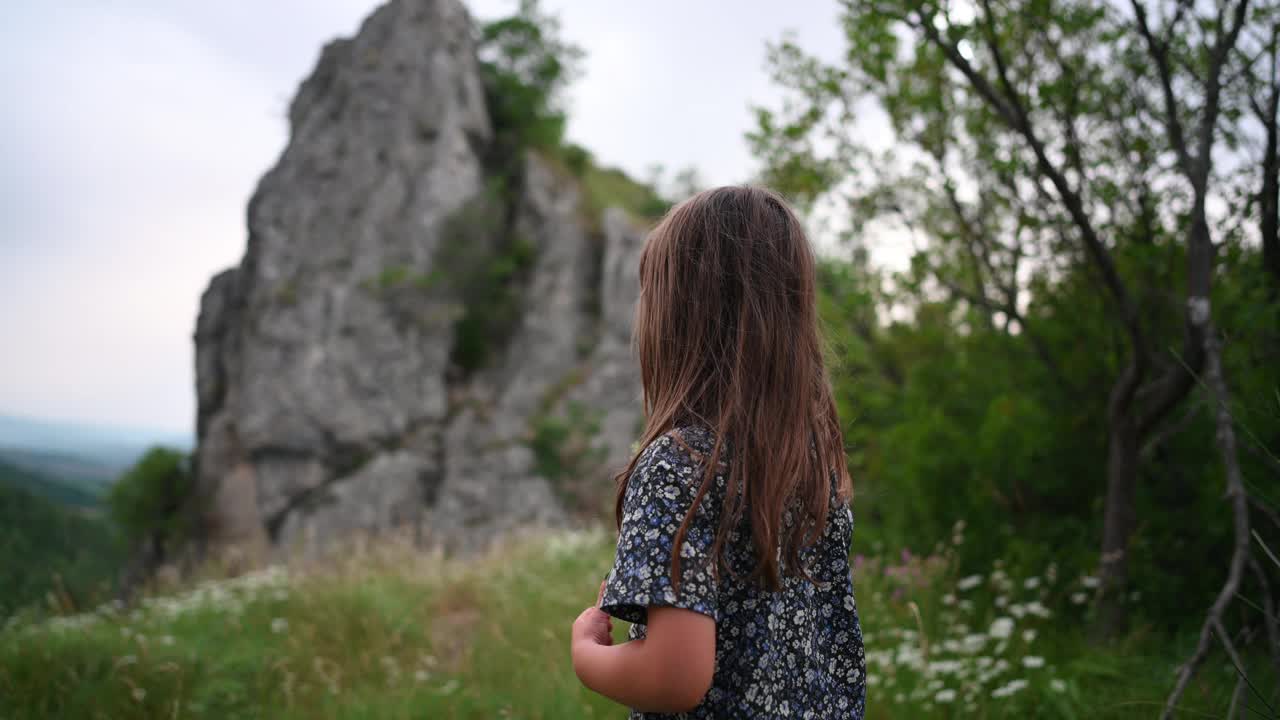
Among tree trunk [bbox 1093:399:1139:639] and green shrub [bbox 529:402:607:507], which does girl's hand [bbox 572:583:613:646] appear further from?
green shrub [bbox 529:402:607:507]

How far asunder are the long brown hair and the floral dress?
6 centimetres

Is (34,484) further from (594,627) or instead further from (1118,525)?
(1118,525)

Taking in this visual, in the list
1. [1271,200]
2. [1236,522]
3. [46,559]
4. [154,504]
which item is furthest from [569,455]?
[1236,522]

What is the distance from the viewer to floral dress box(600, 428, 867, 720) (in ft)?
4.38

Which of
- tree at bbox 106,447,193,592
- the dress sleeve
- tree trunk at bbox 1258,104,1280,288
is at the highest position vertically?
tree trunk at bbox 1258,104,1280,288

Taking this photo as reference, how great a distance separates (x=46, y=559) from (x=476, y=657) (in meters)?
3.75

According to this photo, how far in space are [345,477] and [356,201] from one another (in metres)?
12.8

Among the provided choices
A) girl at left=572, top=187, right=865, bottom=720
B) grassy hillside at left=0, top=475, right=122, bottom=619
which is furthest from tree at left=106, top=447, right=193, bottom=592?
girl at left=572, top=187, right=865, bottom=720

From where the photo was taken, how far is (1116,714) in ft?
10.5

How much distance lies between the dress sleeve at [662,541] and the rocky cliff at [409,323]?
30.2 metres

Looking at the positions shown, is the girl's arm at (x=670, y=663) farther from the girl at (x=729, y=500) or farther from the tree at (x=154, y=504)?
the tree at (x=154, y=504)

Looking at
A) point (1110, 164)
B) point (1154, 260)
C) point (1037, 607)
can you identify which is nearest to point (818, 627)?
point (1037, 607)

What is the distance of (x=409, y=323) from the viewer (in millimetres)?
35250

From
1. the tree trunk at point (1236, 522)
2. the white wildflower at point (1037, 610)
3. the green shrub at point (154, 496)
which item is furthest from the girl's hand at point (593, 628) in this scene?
the green shrub at point (154, 496)
